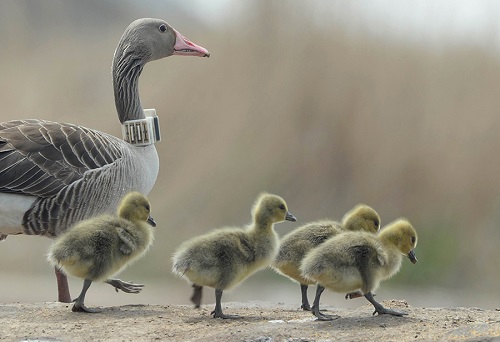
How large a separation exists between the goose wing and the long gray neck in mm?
654

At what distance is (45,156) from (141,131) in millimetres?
941

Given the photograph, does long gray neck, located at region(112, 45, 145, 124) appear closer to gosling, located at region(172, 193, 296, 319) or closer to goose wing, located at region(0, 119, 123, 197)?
goose wing, located at region(0, 119, 123, 197)

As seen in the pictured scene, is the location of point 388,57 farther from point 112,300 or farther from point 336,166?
Answer: point 112,300

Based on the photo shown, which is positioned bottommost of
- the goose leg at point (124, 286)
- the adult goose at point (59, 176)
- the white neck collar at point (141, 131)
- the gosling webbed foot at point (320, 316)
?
the gosling webbed foot at point (320, 316)

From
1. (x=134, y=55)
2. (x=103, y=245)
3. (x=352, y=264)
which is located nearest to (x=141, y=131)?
(x=134, y=55)

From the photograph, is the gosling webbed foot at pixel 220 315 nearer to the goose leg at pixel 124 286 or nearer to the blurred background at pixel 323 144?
the goose leg at pixel 124 286

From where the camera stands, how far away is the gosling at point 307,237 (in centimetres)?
521

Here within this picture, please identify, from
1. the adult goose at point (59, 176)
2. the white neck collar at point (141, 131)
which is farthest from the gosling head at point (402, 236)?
the white neck collar at point (141, 131)

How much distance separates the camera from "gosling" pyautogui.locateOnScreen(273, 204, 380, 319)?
205 inches

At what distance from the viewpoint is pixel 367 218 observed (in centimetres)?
539

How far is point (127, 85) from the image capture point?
7051mm

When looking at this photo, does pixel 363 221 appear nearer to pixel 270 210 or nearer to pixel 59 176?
pixel 270 210

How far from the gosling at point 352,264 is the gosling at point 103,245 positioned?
100 cm

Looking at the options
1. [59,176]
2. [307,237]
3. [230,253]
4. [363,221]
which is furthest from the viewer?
→ [59,176]
